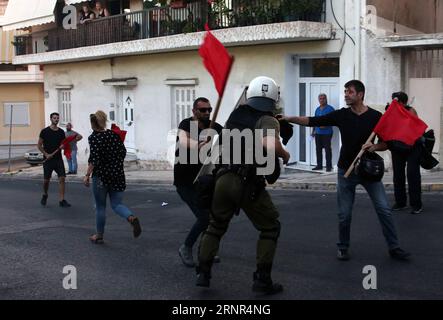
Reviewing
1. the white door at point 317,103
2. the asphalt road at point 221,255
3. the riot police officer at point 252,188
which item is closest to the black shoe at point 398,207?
the asphalt road at point 221,255

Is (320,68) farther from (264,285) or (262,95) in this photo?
(264,285)

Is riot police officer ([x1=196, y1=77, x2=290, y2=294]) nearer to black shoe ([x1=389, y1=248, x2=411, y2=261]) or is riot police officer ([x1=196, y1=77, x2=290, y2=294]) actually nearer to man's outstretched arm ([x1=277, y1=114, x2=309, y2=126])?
man's outstretched arm ([x1=277, y1=114, x2=309, y2=126])

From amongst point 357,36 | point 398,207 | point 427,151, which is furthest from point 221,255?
point 357,36

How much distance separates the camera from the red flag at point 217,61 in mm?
5618

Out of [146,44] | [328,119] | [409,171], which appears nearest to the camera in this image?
[328,119]

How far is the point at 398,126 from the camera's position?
23.4 ft

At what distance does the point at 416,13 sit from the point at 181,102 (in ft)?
23.0

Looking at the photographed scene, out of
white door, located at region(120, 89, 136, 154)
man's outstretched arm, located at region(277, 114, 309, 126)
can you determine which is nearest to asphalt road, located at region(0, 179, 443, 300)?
man's outstretched arm, located at region(277, 114, 309, 126)

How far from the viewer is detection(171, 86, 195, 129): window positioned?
64.8ft

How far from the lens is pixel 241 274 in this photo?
671cm

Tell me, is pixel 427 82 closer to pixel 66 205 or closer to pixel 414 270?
pixel 66 205

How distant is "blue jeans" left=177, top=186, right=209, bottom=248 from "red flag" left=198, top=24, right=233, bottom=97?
5.43 ft
